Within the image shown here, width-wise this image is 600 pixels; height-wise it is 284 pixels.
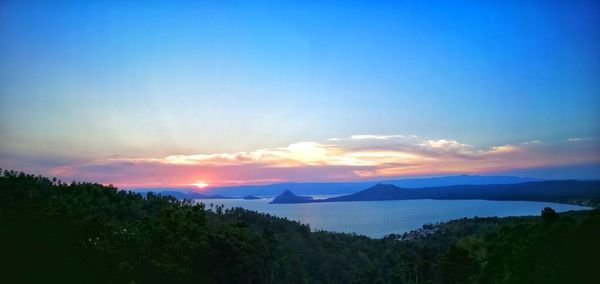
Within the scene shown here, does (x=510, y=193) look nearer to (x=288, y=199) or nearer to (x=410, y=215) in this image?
(x=410, y=215)

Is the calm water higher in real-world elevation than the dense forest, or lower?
lower

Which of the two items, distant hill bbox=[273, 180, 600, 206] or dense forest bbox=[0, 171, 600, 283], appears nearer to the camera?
dense forest bbox=[0, 171, 600, 283]

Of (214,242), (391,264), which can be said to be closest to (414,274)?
(391,264)

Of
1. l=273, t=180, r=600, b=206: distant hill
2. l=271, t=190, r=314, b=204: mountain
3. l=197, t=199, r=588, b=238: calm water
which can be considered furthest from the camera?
l=271, t=190, r=314, b=204: mountain

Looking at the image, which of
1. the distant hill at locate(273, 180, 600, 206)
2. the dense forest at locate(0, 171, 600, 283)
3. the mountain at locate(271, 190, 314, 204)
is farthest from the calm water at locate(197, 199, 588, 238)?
the dense forest at locate(0, 171, 600, 283)

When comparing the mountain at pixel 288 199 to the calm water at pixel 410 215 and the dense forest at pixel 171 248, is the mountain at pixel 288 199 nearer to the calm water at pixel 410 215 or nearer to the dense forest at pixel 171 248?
the calm water at pixel 410 215

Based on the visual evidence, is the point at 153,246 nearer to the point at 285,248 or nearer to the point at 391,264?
the point at 285,248

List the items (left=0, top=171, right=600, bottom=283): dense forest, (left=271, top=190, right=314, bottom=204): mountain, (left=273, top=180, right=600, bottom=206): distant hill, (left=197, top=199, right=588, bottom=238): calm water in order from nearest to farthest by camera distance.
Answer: (left=0, top=171, right=600, bottom=283): dense forest, (left=273, top=180, right=600, bottom=206): distant hill, (left=197, top=199, right=588, bottom=238): calm water, (left=271, top=190, right=314, bottom=204): mountain

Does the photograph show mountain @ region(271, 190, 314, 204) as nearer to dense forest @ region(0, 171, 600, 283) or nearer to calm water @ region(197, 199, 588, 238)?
calm water @ region(197, 199, 588, 238)

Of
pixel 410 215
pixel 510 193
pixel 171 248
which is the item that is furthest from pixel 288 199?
pixel 171 248
